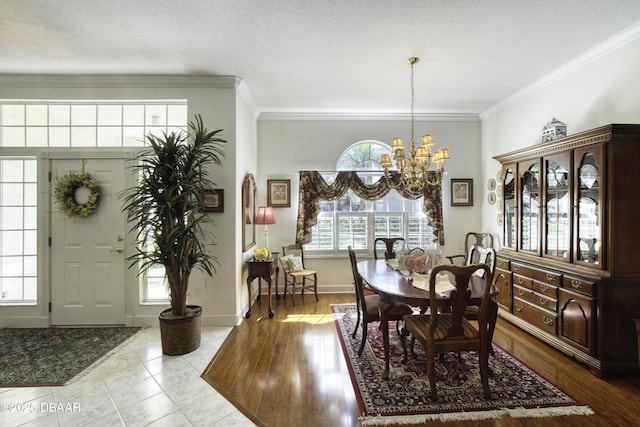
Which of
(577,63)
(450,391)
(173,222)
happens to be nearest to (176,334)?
(173,222)

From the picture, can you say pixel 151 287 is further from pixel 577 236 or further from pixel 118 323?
pixel 577 236

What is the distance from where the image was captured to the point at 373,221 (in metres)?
4.88

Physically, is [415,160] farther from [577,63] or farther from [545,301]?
[577,63]

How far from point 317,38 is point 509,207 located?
3.13 m

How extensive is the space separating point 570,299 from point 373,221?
2.70 m

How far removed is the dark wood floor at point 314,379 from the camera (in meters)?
1.93

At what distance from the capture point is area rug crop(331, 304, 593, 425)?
197 centimetres

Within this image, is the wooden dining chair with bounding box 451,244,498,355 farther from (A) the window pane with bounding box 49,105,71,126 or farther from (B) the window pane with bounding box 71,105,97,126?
(A) the window pane with bounding box 49,105,71,126

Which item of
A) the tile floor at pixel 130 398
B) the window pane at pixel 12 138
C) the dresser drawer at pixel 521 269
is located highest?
the window pane at pixel 12 138

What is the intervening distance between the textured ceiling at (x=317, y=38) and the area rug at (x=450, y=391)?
296 centimetres

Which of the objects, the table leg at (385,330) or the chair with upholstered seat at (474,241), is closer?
the table leg at (385,330)

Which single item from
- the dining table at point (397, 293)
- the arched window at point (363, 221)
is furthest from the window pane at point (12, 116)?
the dining table at point (397, 293)

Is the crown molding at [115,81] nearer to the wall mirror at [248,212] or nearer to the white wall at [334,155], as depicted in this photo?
the wall mirror at [248,212]

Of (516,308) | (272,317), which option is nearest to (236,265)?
(272,317)
